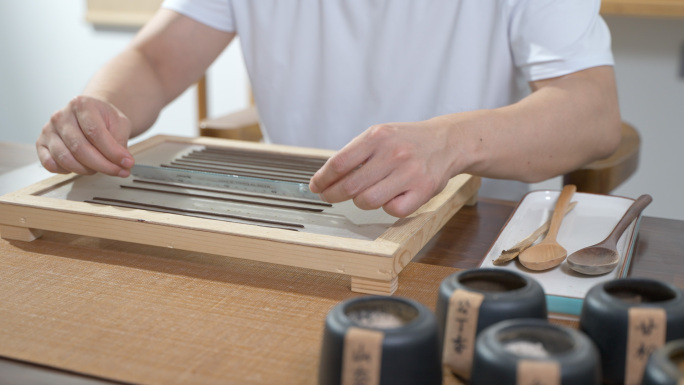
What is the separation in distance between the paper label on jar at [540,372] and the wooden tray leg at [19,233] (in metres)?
0.75

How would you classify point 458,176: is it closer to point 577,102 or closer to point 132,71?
point 577,102

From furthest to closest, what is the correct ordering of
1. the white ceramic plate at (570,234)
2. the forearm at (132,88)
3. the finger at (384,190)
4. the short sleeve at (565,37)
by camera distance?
the forearm at (132,88) < the short sleeve at (565,37) < the finger at (384,190) < the white ceramic plate at (570,234)

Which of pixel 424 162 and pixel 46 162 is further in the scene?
pixel 46 162

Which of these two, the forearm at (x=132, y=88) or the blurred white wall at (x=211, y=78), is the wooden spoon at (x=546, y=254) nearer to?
the forearm at (x=132, y=88)

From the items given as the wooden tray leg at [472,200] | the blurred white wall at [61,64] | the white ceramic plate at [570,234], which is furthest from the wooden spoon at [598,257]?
the blurred white wall at [61,64]

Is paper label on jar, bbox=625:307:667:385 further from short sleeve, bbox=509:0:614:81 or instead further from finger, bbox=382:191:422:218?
short sleeve, bbox=509:0:614:81


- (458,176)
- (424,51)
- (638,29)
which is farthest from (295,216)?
(638,29)

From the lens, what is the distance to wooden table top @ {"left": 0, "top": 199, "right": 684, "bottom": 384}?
0.91 m

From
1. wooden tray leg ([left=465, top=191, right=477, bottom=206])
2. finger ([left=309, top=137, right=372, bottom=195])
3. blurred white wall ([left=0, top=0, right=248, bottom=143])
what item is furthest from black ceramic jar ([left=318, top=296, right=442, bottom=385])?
blurred white wall ([left=0, top=0, right=248, bottom=143])

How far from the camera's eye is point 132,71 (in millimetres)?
1483

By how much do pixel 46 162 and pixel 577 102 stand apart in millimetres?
883

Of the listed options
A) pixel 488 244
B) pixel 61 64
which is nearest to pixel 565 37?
pixel 488 244

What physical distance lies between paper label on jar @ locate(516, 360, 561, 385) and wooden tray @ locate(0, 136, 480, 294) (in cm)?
32

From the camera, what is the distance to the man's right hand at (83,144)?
106 centimetres
